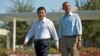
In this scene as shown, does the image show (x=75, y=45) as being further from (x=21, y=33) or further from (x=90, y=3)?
(x=21, y=33)

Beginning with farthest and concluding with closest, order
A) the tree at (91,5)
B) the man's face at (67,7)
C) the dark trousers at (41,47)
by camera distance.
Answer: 1. the tree at (91,5)
2. the dark trousers at (41,47)
3. the man's face at (67,7)

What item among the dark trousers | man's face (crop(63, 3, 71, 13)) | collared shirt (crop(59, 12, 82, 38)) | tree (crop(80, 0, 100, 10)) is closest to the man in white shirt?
the dark trousers

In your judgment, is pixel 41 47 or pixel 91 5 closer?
pixel 41 47

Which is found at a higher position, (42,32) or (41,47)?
(42,32)

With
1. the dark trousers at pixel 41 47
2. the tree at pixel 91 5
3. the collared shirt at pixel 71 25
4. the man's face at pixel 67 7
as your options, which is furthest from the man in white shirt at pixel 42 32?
the tree at pixel 91 5

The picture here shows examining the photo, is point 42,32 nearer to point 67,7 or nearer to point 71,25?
point 71,25

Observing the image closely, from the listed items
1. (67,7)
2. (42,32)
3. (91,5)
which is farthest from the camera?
(91,5)

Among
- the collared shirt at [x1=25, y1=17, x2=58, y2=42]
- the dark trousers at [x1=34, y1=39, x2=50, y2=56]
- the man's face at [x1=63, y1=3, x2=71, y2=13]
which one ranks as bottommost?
the dark trousers at [x1=34, y1=39, x2=50, y2=56]

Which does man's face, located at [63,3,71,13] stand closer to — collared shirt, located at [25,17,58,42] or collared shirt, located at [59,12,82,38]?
collared shirt, located at [59,12,82,38]

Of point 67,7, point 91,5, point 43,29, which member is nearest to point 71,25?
point 67,7

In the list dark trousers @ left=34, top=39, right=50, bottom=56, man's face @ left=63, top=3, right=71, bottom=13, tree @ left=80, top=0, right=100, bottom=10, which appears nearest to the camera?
man's face @ left=63, top=3, right=71, bottom=13

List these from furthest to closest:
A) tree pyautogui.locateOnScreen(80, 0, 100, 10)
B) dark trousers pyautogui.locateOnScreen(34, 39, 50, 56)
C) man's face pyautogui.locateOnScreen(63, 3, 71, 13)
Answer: tree pyautogui.locateOnScreen(80, 0, 100, 10), dark trousers pyautogui.locateOnScreen(34, 39, 50, 56), man's face pyautogui.locateOnScreen(63, 3, 71, 13)

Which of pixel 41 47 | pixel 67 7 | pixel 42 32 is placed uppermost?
pixel 67 7

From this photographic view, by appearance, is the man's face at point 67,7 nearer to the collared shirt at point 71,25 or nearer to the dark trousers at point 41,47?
the collared shirt at point 71,25
